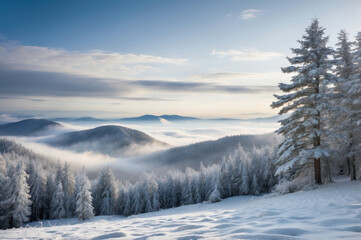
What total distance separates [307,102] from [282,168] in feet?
19.7

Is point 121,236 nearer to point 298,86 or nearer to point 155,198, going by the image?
point 298,86

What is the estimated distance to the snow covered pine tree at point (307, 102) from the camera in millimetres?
16844

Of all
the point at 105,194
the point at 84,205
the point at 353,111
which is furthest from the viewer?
the point at 105,194

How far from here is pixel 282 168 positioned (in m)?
16.9

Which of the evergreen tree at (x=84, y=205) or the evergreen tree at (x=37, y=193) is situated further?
the evergreen tree at (x=37, y=193)

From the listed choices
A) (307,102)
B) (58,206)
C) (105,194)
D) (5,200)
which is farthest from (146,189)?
(307,102)

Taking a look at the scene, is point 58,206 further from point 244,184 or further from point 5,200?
point 244,184

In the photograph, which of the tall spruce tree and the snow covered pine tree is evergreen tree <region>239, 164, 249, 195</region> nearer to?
the tall spruce tree

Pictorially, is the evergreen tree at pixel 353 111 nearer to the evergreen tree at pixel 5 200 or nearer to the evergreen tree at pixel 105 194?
the evergreen tree at pixel 105 194

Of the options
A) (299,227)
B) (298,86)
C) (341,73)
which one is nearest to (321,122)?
(298,86)

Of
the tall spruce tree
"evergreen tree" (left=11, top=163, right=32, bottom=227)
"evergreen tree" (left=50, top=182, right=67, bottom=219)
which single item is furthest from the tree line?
the tall spruce tree

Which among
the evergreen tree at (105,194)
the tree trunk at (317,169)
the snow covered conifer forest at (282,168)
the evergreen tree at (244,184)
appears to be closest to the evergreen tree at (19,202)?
the snow covered conifer forest at (282,168)

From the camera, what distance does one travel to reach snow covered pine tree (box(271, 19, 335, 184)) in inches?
663

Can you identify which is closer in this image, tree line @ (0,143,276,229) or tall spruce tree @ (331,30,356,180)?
tall spruce tree @ (331,30,356,180)
